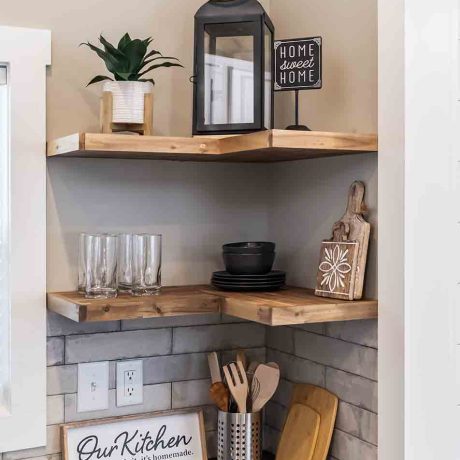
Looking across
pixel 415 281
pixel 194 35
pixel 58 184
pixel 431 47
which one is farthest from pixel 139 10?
pixel 415 281

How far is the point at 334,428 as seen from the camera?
189cm

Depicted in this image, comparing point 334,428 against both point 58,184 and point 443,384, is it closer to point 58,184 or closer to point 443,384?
point 443,384

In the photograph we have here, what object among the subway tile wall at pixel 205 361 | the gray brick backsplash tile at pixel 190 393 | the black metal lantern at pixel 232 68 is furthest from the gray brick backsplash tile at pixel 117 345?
the black metal lantern at pixel 232 68

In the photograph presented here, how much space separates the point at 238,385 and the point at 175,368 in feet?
0.63

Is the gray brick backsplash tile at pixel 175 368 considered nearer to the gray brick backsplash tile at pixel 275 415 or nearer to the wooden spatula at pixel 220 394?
the wooden spatula at pixel 220 394

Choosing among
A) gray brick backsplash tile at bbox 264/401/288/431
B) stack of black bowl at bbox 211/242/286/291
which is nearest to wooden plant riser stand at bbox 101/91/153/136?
stack of black bowl at bbox 211/242/286/291

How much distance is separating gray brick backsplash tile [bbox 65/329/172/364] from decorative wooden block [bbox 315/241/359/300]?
1.52 feet

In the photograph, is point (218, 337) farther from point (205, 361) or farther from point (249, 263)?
point (249, 263)

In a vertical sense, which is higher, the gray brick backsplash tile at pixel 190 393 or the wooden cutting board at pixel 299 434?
the gray brick backsplash tile at pixel 190 393

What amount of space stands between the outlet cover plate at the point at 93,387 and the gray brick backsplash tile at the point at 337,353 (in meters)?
0.50

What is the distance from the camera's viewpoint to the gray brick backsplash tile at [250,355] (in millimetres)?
2127

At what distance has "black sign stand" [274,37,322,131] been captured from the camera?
1.74 metres

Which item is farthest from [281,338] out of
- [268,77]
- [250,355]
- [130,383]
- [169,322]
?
[268,77]

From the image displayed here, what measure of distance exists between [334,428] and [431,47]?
92 centimetres
